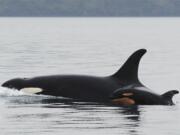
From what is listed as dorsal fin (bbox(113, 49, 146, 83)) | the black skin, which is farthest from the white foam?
the black skin

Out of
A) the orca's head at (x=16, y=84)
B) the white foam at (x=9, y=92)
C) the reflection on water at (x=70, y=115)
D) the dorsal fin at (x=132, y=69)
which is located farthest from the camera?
the orca's head at (x=16, y=84)

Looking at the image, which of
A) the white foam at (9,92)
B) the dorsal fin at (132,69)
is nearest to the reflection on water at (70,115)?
the white foam at (9,92)

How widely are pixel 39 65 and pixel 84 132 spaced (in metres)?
25.7

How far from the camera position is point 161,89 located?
30859mm

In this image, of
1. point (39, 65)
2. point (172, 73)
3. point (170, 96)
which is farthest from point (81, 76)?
point (39, 65)

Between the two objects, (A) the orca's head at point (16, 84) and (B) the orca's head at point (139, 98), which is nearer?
(B) the orca's head at point (139, 98)

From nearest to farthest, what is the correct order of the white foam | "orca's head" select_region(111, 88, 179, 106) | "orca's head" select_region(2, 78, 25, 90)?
"orca's head" select_region(111, 88, 179, 106), the white foam, "orca's head" select_region(2, 78, 25, 90)

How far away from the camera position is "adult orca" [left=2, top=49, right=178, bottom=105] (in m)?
25.5

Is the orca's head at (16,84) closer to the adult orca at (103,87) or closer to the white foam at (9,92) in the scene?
the adult orca at (103,87)

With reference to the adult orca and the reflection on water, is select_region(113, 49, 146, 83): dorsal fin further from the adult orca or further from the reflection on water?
the reflection on water

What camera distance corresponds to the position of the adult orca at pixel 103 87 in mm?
25469

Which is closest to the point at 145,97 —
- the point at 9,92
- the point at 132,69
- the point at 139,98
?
the point at 139,98

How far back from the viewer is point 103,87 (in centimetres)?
2645

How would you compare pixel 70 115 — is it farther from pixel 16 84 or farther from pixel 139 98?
pixel 16 84
